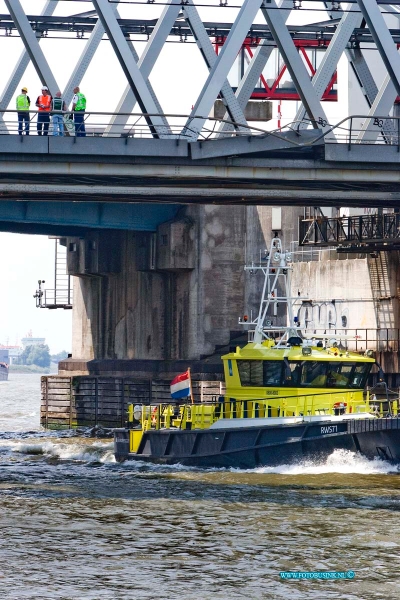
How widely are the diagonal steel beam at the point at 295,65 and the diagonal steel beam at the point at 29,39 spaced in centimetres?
592

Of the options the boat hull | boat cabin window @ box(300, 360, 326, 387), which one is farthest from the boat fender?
the boat hull

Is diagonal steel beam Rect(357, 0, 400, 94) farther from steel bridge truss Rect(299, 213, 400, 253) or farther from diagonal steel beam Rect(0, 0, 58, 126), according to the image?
steel bridge truss Rect(299, 213, 400, 253)

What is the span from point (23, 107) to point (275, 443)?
1190 cm

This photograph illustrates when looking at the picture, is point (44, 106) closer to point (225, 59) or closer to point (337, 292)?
point (225, 59)

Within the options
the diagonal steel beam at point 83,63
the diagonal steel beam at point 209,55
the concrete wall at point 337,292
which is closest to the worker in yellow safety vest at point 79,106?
the diagonal steel beam at point 83,63

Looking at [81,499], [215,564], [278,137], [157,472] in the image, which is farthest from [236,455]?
[215,564]

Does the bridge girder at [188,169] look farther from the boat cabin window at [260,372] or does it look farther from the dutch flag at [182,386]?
the dutch flag at [182,386]

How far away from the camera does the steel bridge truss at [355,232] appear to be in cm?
4625

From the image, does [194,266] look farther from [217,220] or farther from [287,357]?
[287,357]

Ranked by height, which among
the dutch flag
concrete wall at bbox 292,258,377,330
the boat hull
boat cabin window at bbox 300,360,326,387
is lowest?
the boat hull

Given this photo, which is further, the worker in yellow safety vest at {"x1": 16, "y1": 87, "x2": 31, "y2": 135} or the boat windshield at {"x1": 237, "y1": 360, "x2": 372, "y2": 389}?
the boat windshield at {"x1": 237, "y1": 360, "x2": 372, "y2": 389}

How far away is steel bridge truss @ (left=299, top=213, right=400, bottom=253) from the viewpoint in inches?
1821

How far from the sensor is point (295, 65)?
98.0 ft

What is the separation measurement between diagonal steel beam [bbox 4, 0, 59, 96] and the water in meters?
11.1
